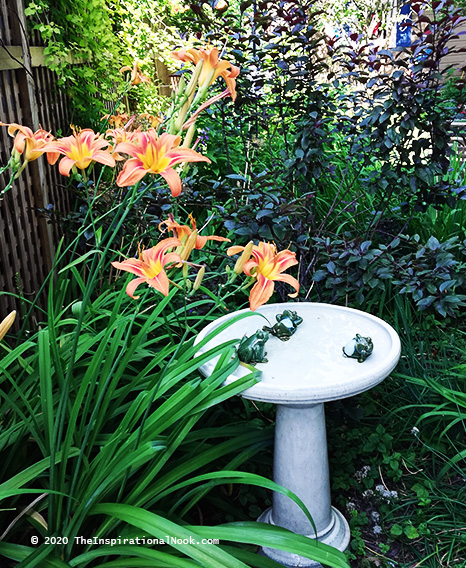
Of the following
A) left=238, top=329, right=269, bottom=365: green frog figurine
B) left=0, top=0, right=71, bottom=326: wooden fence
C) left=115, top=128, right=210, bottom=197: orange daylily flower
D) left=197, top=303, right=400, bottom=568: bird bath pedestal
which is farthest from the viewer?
left=0, top=0, right=71, bottom=326: wooden fence

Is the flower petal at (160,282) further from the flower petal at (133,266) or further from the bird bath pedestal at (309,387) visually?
the bird bath pedestal at (309,387)

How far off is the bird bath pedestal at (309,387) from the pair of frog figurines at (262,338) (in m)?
0.02

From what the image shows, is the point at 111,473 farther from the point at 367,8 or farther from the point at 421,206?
the point at 367,8

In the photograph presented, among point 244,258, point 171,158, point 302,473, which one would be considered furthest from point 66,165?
point 302,473

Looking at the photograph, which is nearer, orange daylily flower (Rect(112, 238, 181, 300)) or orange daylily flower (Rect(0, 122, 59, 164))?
orange daylily flower (Rect(112, 238, 181, 300))

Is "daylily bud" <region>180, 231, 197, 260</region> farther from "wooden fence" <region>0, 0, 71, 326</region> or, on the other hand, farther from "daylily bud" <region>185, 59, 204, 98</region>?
"wooden fence" <region>0, 0, 71, 326</region>

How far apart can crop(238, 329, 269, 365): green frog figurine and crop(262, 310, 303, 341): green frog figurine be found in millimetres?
150

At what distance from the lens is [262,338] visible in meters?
1.63

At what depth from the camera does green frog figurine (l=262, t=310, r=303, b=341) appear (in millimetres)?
1756

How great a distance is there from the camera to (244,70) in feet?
8.33

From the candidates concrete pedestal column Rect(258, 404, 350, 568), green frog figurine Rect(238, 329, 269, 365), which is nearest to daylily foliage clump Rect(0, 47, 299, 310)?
green frog figurine Rect(238, 329, 269, 365)

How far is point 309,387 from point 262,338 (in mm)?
253

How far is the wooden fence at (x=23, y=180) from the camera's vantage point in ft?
8.32

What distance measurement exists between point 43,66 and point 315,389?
2.76 m
